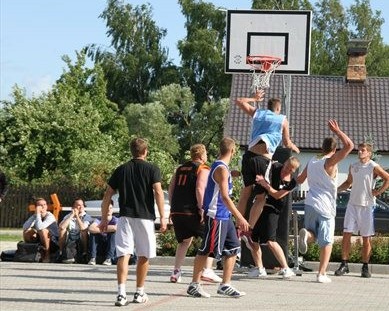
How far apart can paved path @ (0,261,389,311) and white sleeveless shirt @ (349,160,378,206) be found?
3.87ft

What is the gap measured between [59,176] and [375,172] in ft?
101

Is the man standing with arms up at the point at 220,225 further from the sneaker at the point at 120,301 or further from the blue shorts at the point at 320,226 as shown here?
the blue shorts at the point at 320,226

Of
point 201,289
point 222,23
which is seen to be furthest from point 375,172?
point 222,23

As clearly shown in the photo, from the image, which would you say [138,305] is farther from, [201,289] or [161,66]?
[161,66]

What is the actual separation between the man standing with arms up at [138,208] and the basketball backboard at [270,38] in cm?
959

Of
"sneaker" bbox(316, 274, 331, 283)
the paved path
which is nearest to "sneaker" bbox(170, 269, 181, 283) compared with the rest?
the paved path

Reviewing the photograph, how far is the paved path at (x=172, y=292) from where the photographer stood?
12680mm

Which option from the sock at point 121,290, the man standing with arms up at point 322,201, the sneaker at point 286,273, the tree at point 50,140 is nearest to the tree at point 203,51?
the tree at point 50,140

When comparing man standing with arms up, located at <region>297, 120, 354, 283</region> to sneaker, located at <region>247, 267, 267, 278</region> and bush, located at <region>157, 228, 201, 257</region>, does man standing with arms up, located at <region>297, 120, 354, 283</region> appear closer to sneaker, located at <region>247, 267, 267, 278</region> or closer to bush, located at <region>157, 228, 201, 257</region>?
sneaker, located at <region>247, 267, 267, 278</region>

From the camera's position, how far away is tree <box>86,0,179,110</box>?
Result: 268 ft

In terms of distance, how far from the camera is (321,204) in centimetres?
1608

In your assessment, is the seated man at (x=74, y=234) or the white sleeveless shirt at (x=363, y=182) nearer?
the white sleeveless shirt at (x=363, y=182)

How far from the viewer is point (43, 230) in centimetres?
2066

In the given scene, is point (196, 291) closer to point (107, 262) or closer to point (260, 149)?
point (260, 149)
